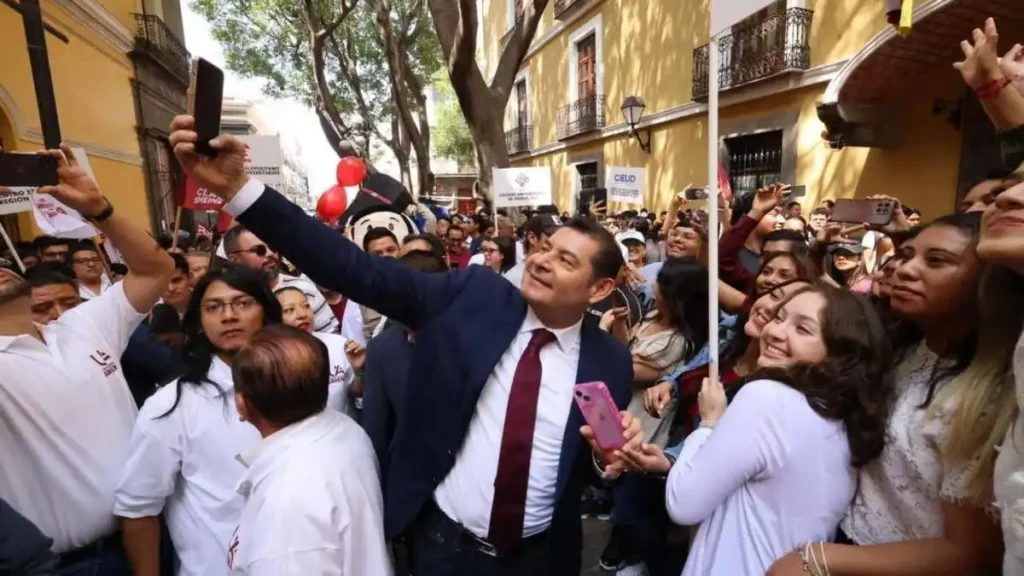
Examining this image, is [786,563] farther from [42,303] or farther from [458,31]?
[458,31]

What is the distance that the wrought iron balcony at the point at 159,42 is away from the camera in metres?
12.0

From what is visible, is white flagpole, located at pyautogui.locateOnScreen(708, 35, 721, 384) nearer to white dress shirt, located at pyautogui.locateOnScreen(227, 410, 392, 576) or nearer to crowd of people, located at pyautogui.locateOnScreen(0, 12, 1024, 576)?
crowd of people, located at pyautogui.locateOnScreen(0, 12, 1024, 576)

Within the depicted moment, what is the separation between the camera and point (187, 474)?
169 centimetres

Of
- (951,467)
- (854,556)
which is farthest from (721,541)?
(951,467)

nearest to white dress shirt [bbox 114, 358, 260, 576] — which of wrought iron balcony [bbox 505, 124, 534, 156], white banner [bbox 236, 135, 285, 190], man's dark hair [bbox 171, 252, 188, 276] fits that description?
man's dark hair [bbox 171, 252, 188, 276]

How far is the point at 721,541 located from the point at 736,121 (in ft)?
34.8

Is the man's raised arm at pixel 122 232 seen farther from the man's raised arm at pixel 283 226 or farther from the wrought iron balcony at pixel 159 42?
the wrought iron balcony at pixel 159 42

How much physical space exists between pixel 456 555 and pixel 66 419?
1.23m

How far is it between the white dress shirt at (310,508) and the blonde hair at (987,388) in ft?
Answer: 4.30

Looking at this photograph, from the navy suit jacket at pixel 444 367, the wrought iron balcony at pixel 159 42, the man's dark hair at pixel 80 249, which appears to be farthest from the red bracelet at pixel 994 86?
the wrought iron balcony at pixel 159 42

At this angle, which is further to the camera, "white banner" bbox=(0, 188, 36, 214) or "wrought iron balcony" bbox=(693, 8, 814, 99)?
"wrought iron balcony" bbox=(693, 8, 814, 99)

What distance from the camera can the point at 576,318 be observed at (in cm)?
172

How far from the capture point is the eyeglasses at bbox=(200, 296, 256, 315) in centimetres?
193

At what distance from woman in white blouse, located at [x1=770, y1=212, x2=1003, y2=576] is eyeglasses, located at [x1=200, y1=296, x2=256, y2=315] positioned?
1772 millimetres
